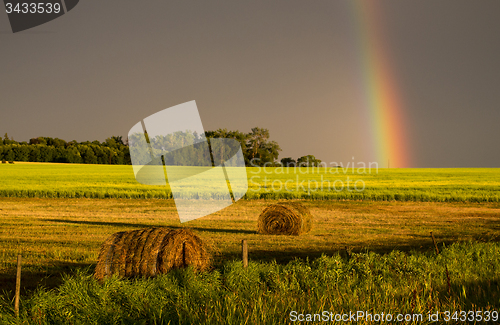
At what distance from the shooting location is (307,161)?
96562 millimetres

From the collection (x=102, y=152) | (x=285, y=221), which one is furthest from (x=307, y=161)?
(x=285, y=221)

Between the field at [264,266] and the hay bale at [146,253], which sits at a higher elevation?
the hay bale at [146,253]

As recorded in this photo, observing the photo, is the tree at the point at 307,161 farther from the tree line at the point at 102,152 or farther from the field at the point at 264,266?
the field at the point at 264,266

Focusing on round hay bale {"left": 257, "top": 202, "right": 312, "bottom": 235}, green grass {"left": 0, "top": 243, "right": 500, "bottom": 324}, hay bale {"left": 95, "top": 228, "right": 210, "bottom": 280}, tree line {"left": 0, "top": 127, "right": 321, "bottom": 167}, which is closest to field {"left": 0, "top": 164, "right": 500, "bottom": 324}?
green grass {"left": 0, "top": 243, "right": 500, "bottom": 324}

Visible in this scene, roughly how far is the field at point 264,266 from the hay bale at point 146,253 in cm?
37

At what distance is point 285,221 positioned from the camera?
1543 cm

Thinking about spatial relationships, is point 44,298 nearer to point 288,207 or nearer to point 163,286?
point 163,286

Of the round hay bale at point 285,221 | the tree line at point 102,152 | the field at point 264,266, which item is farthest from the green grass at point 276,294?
the tree line at point 102,152

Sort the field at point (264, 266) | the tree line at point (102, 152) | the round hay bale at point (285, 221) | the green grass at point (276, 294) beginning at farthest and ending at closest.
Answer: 1. the tree line at point (102, 152)
2. the round hay bale at point (285, 221)
3. the field at point (264, 266)
4. the green grass at point (276, 294)

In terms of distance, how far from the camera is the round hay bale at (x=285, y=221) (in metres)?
15.3

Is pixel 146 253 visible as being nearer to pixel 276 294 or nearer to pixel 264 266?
pixel 264 266

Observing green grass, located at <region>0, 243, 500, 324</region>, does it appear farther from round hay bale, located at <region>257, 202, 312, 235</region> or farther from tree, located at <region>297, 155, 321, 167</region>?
tree, located at <region>297, 155, 321, 167</region>

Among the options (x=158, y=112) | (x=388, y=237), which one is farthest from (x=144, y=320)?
(x=388, y=237)

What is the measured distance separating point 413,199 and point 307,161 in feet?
217
